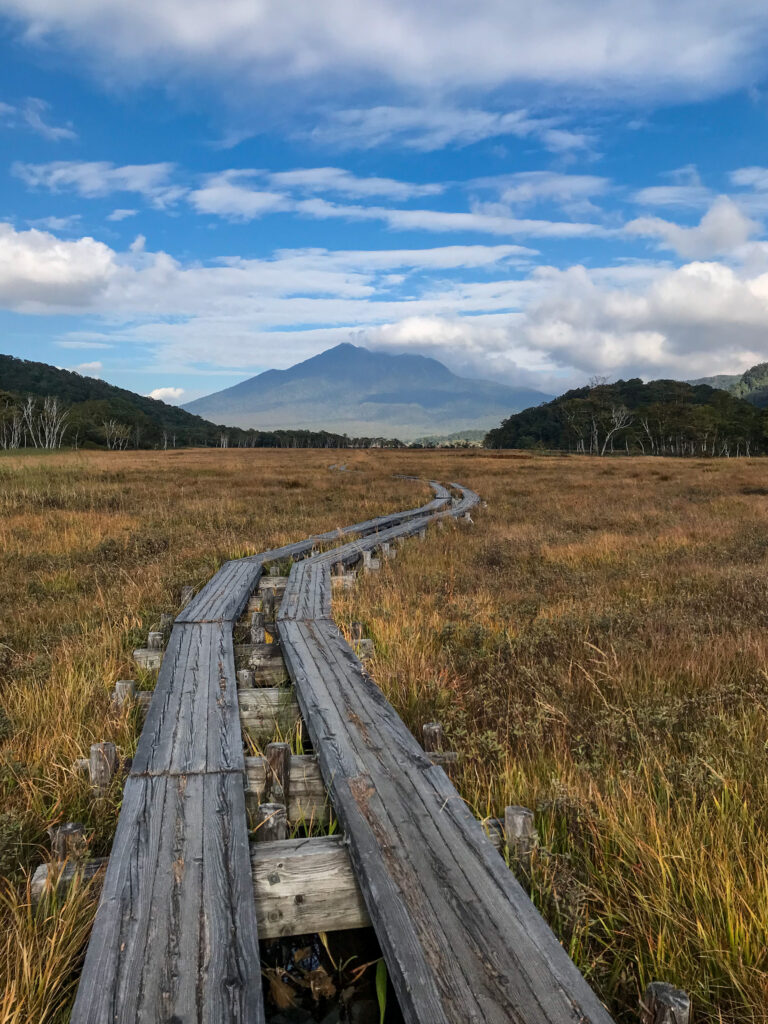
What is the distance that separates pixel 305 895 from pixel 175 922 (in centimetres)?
48

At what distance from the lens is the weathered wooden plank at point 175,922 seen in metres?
1.78

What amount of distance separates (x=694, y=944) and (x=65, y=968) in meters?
2.13

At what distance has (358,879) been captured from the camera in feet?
7.58

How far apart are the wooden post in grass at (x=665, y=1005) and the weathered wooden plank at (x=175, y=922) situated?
108cm

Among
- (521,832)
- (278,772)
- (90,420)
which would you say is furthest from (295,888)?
(90,420)

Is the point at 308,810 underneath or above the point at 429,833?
underneath

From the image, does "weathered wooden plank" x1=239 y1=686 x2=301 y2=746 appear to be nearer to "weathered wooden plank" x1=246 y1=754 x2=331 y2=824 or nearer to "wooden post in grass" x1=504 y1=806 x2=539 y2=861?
"weathered wooden plank" x1=246 y1=754 x2=331 y2=824

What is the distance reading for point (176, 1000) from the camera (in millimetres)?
1787

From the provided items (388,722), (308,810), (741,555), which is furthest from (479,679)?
(741,555)

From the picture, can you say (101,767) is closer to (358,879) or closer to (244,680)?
(244,680)

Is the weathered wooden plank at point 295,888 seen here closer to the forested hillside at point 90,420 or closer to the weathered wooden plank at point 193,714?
the weathered wooden plank at point 193,714

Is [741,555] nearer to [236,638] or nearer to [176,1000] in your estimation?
[236,638]

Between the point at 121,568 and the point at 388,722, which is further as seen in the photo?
the point at 121,568

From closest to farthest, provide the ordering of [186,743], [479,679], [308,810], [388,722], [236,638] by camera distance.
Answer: [308,810]
[186,743]
[388,722]
[479,679]
[236,638]
